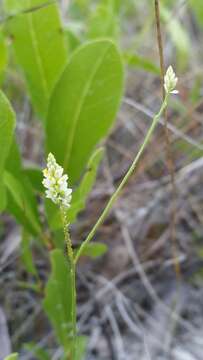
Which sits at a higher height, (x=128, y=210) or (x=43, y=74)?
(x=43, y=74)

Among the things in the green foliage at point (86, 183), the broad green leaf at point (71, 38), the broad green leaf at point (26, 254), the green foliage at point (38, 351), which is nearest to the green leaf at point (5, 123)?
the green foliage at point (86, 183)

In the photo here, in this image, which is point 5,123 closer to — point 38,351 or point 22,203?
point 22,203

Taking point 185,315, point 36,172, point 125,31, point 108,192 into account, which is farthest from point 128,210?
point 125,31

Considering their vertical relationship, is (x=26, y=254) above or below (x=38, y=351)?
above

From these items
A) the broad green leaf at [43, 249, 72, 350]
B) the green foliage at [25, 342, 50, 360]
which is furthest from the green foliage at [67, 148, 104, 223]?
the green foliage at [25, 342, 50, 360]

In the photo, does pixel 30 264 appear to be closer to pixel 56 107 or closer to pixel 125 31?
pixel 56 107

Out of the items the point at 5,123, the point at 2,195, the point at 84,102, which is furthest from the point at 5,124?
the point at 84,102

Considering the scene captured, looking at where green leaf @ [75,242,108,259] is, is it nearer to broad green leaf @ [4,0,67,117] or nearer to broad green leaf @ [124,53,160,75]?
broad green leaf @ [4,0,67,117]
